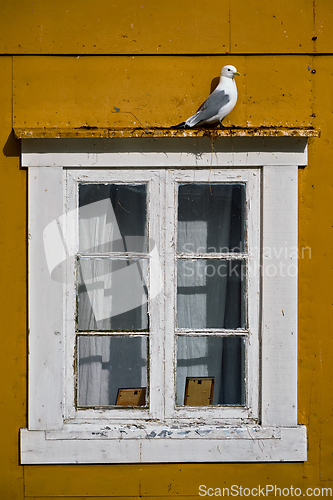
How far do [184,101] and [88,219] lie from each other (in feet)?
2.75

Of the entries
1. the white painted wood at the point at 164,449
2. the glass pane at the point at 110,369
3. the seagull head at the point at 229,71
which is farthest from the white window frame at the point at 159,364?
the seagull head at the point at 229,71

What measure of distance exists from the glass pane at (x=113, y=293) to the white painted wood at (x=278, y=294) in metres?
0.69

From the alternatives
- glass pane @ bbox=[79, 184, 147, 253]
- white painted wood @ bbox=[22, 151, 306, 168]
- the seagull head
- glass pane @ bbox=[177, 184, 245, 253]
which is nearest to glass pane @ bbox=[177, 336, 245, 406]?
glass pane @ bbox=[177, 184, 245, 253]

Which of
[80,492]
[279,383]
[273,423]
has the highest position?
[279,383]

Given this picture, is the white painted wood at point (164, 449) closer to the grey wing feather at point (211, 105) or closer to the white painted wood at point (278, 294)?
the white painted wood at point (278, 294)

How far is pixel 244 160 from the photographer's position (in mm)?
2166

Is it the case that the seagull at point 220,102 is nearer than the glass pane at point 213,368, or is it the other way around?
the seagull at point 220,102

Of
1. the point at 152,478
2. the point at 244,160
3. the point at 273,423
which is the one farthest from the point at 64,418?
the point at 244,160

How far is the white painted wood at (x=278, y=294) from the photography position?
2168mm

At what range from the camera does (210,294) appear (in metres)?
2.26

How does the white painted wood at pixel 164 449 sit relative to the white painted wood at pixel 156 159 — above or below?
below

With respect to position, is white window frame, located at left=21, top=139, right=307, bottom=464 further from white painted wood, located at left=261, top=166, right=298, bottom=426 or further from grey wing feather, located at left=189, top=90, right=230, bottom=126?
A: grey wing feather, located at left=189, top=90, right=230, bottom=126

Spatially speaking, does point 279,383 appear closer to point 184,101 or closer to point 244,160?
point 244,160

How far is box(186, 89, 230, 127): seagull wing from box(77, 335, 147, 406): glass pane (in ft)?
3.99
